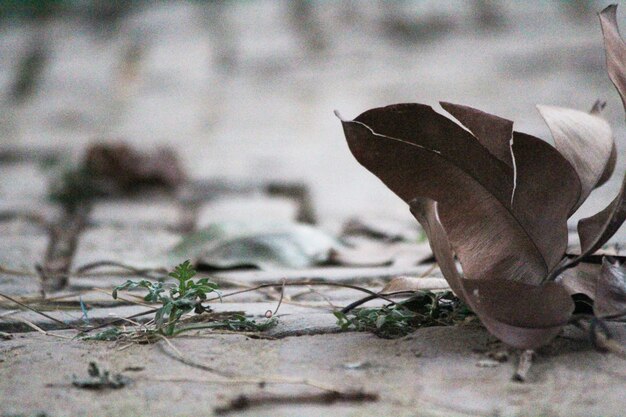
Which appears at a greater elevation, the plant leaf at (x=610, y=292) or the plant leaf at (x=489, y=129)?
the plant leaf at (x=489, y=129)

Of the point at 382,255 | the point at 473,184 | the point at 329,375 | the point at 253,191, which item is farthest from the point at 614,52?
the point at 253,191

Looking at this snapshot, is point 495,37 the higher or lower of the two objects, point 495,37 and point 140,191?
the higher

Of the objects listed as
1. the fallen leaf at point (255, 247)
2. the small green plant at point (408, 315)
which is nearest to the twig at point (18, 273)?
the fallen leaf at point (255, 247)

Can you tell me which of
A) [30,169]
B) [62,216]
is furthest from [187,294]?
[30,169]

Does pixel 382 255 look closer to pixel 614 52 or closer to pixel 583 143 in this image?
pixel 583 143

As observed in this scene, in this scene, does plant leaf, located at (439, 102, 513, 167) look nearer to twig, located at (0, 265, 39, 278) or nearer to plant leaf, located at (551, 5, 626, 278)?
plant leaf, located at (551, 5, 626, 278)

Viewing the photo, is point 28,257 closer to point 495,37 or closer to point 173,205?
point 173,205

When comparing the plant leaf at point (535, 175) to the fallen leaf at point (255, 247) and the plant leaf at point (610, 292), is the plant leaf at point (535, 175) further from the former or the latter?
the fallen leaf at point (255, 247)
